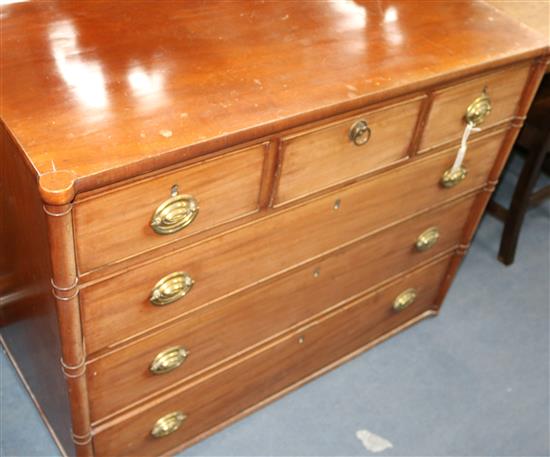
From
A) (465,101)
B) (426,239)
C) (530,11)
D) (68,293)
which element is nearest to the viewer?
(68,293)

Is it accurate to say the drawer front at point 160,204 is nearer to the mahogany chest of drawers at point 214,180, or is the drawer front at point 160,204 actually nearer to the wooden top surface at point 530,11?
the mahogany chest of drawers at point 214,180

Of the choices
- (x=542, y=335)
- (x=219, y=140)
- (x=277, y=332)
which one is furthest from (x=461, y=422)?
(x=219, y=140)

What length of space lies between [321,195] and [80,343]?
594 millimetres

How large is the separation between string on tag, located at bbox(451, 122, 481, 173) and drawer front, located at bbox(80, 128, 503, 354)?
0.02 m

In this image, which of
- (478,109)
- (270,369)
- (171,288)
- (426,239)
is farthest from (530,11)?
(171,288)

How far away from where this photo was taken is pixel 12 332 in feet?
5.89

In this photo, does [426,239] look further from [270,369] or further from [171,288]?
[171,288]

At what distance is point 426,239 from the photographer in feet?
6.44

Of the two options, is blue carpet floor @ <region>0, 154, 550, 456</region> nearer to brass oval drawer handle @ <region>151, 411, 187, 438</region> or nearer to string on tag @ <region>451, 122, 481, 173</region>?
brass oval drawer handle @ <region>151, 411, 187, 438</region>

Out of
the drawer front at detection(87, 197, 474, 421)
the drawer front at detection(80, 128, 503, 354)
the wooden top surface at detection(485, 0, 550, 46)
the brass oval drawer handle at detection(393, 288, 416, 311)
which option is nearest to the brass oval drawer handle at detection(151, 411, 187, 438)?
the drawer front at detection(87, 197, 474, 421)

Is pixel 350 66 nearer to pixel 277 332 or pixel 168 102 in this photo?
pixel 168 102

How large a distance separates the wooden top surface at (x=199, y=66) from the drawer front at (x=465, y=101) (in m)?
0.08

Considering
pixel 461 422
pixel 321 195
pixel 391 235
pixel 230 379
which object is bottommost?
pixel 461 422

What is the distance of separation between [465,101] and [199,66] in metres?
0.66
